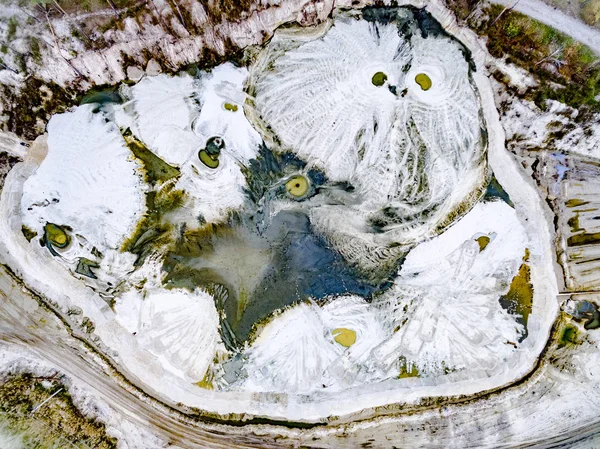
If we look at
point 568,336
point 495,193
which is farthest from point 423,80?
point 568,336

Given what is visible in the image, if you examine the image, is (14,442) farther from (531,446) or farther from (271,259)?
(531,446)

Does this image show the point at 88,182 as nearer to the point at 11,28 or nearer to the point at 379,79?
the point at 11,28

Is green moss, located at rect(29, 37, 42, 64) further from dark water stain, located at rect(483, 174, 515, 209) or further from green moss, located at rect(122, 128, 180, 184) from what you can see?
dark water stain, located at rect(483, 174, 515, 209)

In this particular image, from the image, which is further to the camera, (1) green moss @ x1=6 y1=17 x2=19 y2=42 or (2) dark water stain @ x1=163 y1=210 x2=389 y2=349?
(2) dark water stain @ x1=163 y1=210 x2=389 y2=349

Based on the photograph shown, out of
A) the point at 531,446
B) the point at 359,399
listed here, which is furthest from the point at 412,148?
the point at 531,446

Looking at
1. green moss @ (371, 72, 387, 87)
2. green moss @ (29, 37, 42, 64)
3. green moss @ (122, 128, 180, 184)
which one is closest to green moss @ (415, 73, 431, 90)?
green moss @ (371, 72, 387, 87)

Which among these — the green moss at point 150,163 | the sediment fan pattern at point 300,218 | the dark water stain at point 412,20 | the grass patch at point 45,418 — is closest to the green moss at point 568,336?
the sediment fan pattern at point 300,218

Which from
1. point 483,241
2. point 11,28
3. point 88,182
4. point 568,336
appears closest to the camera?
point 11,28

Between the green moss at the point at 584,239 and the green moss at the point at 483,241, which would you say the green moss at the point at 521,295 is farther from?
the green moss at the point at 584,239

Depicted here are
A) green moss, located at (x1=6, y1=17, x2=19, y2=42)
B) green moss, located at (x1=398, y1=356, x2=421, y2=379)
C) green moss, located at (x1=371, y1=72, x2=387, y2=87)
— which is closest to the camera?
green moss, located at (x1=6, y1=17, x2=19, y2=42)

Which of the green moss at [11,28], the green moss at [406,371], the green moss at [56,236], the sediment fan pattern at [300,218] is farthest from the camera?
the green moss at [406,371]

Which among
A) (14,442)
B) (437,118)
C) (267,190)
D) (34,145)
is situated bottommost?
(14,442)
